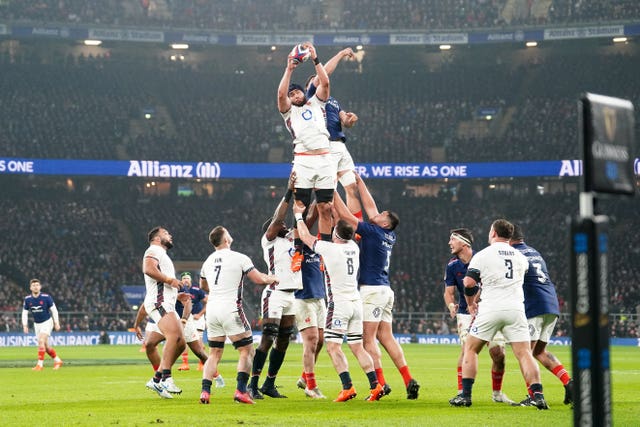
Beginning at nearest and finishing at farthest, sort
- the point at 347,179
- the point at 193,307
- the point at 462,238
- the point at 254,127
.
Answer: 1. the point at 462,238
2. the point at 347,179
3. the point at 193,307
4. the point at 254,127

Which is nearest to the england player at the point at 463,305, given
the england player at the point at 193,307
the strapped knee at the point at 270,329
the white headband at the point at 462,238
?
the white headband at the point at 462,238

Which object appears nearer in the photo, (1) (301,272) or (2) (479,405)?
(2) (479,405)

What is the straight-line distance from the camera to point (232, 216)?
54281 mm

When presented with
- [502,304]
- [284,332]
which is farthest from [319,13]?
[502,304]

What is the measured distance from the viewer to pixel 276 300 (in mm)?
14688

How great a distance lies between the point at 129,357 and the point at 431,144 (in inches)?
1059

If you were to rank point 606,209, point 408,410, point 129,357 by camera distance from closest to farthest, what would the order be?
point 408,410, point 129,357, point 606,209

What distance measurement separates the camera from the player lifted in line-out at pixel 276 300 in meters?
14.6

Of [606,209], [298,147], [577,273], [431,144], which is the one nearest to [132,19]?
[431,144]

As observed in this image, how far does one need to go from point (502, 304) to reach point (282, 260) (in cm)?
374

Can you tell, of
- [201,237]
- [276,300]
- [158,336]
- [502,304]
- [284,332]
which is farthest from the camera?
[201,237]

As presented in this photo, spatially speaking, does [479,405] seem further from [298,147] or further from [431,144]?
[431,144]

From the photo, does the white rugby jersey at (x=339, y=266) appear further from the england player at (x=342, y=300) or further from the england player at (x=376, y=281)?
the england player at (x=376, y=281)

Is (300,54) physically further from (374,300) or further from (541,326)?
(541,326)
